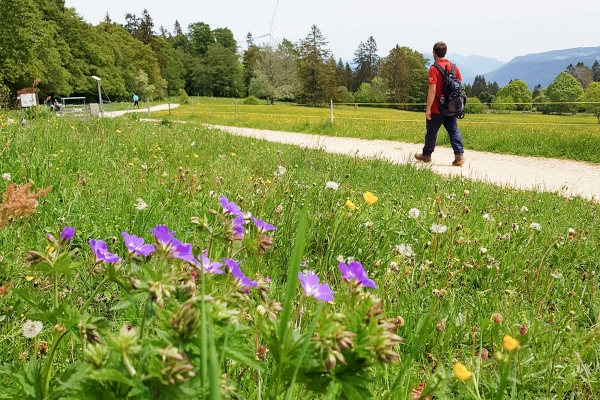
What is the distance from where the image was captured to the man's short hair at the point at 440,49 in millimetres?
8727

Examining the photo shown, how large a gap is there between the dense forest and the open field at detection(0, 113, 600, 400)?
94.8 ft

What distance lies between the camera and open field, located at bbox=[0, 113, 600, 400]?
29.3 inches

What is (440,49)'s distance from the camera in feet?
28.8

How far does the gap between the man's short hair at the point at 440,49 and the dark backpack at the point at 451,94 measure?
35 centimetres

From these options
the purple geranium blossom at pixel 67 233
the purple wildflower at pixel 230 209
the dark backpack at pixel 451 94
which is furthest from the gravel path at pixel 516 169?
the purple geranium blossom at pixel 67 233

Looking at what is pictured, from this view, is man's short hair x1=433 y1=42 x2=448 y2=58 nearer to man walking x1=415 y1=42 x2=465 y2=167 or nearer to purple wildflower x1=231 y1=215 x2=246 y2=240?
man walking x1=415 y1=42 x2=465 y2=167

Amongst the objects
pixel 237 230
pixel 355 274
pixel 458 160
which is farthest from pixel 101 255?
pixel 458 160

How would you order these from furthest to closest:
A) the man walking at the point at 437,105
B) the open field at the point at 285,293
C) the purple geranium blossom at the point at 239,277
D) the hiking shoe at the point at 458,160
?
the hiking shoe at the point at 458,160 < the man walking at the point at 437,105 < the purple geranium blossom at the point at 239,277 < the open field at the point at 285,293

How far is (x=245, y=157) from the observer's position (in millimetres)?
6895

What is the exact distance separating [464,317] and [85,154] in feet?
13.5

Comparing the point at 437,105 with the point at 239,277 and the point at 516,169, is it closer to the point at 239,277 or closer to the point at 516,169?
the point at 516,169

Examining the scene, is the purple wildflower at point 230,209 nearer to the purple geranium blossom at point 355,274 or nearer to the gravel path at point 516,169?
the purple geranium blossom at point 355,274

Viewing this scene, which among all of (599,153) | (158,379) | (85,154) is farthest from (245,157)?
(599,153)

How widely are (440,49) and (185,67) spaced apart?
96.2 metres
